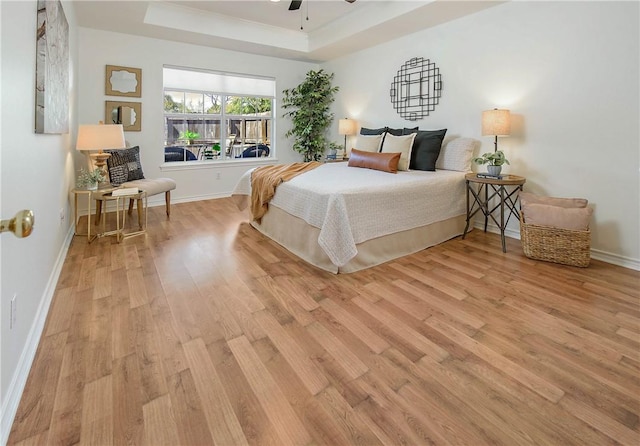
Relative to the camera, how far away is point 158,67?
4.95 meters

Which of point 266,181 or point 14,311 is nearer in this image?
point 14,311

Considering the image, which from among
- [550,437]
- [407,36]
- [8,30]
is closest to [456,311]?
[550,437]

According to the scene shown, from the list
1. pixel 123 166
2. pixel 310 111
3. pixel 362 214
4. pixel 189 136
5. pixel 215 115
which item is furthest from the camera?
pixel 310 111

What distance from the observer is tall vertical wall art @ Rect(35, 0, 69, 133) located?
190cm

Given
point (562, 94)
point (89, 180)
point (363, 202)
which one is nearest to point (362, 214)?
point (363, 202)

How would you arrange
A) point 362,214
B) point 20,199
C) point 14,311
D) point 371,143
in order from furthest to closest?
point 371,143 → point 362,214 → point 20,199 → point 14,311

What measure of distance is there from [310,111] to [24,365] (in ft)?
18.1

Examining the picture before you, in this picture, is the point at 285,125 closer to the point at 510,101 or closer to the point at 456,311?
the point at 510,101

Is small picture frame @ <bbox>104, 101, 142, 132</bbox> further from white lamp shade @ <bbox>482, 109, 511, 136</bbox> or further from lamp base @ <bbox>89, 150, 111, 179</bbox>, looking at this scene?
white lamp shade @ <bbox>482, 109, 511, 136</bbox>

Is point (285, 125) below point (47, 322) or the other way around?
the other way around

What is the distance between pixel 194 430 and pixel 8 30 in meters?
1.70

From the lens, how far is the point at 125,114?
476 centimetres

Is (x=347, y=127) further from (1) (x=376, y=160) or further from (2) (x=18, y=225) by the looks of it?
(2) (x=18, y=225)

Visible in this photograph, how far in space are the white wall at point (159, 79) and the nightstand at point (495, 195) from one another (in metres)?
3.60
